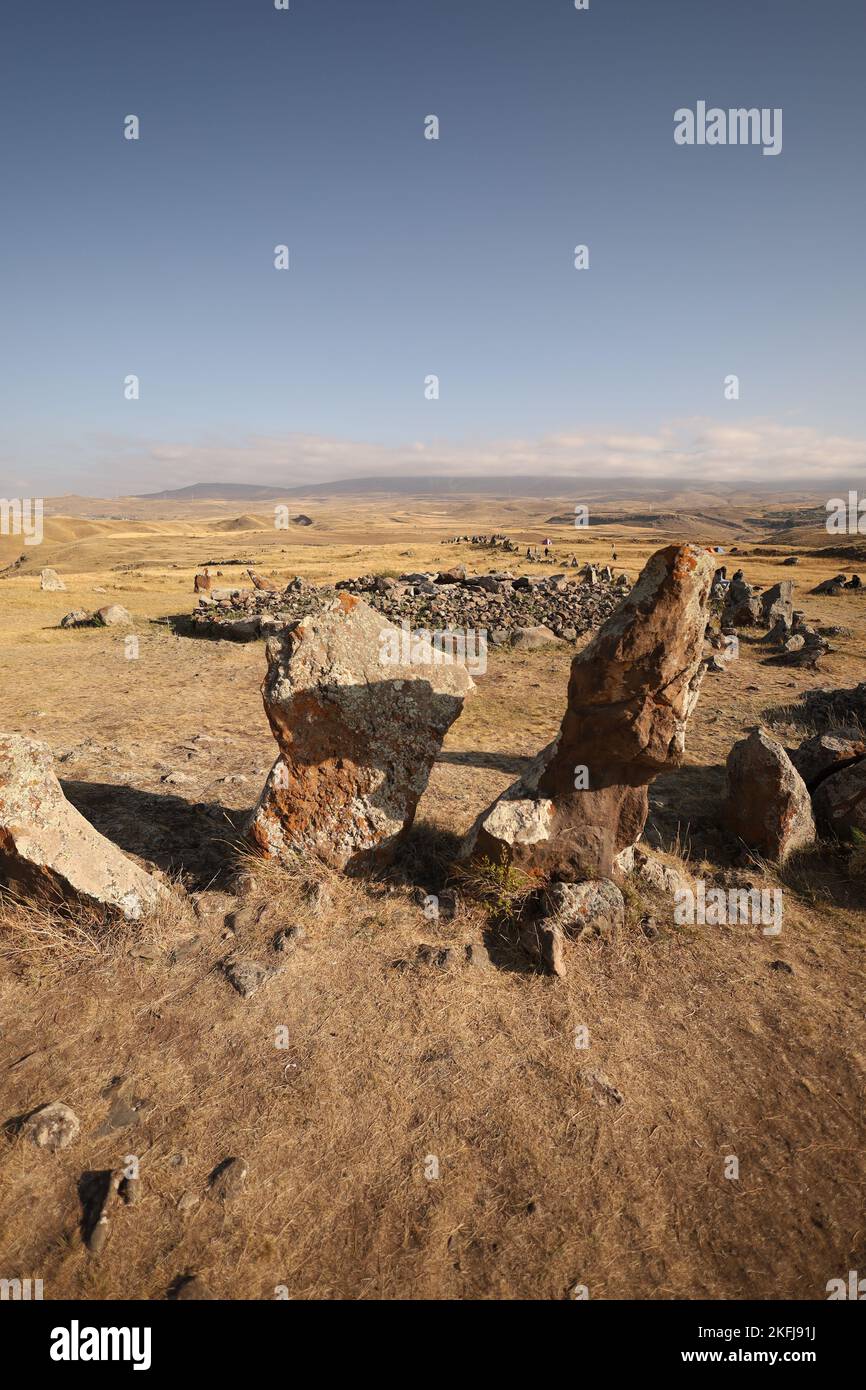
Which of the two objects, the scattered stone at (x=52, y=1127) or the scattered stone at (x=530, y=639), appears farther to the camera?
the scattered stone at (x=530, y=639)

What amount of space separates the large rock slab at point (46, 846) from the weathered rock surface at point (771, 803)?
5.76m

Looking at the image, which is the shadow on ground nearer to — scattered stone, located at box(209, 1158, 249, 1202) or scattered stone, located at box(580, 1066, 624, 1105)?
scattered stone, located at box(209, 1158, 249, 1202)

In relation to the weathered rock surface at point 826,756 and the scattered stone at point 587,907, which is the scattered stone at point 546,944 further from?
the weathered rock surface at point 826,756

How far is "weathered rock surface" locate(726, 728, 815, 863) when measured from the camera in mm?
6457

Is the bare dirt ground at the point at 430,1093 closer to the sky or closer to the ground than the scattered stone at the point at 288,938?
closer to the ground

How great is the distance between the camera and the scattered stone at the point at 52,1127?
372 cm

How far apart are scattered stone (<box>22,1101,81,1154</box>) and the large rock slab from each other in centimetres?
160

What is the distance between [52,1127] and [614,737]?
4744mm

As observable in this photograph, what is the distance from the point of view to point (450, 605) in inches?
788

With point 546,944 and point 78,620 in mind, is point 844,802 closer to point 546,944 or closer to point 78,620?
point 546,944

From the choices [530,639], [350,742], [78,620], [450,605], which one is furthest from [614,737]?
[78,620]

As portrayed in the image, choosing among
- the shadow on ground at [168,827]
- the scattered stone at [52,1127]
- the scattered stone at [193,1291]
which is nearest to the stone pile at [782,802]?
the shadow on ground at [168,827]

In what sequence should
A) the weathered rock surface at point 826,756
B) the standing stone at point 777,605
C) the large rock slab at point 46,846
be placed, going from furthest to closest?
the standing stone at point 777,605 < the weathered rock surface at point 826,756 < the large rock slab at point 46,846

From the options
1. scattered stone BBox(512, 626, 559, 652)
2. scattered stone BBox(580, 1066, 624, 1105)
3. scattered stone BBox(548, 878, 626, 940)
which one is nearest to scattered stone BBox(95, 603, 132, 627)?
scattered stone BBox(512, 626, 559, 652)
